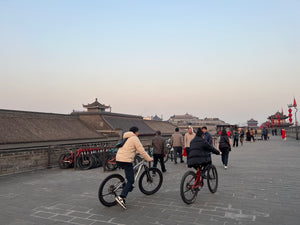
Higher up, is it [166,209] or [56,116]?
[56,116]

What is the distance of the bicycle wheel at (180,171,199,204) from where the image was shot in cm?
496

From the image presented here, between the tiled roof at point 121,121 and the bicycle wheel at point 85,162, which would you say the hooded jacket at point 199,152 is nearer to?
the bicycle wheel at point 85,162

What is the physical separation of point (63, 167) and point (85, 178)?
294 cm

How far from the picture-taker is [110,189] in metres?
5.06

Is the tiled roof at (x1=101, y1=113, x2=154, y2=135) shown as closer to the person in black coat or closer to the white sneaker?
the person in black coat

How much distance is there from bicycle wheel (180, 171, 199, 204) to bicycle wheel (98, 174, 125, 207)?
1.38 meters

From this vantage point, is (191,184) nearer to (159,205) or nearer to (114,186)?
(159,205)

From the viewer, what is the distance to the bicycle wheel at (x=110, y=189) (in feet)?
16.2

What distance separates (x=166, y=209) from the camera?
4.84 metres

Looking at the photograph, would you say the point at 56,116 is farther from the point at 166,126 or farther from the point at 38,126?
the point at 166,126

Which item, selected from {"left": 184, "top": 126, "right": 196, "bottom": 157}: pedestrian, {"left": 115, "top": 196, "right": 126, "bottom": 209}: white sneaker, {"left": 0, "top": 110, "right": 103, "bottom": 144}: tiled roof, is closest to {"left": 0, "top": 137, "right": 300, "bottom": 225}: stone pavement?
{"left": 115, "top": 196, "right": 126, "bottom": 209}: white sneaker

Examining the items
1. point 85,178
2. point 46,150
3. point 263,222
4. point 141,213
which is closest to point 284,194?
point 263,222

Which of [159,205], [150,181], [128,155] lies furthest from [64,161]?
[159,205]

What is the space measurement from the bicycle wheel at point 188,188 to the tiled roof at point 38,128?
1880 cm
